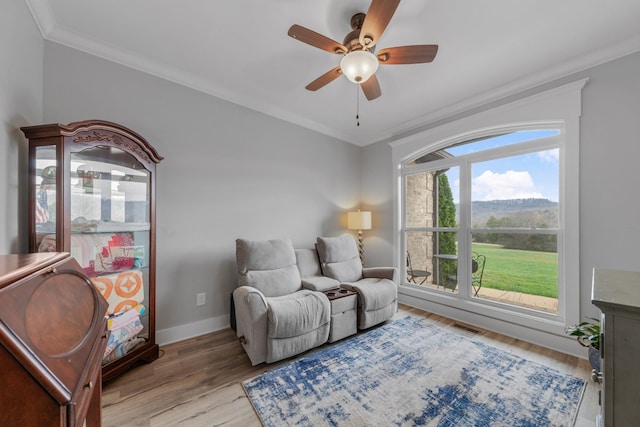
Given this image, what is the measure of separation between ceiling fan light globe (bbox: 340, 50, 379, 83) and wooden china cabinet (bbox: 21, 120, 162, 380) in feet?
5.67

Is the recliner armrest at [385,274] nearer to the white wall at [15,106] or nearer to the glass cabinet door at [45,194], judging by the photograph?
the glass cabinet door at [45,194]

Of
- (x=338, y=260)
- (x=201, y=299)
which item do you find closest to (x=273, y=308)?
(x=201, y=299)

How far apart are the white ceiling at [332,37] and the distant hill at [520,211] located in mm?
1180

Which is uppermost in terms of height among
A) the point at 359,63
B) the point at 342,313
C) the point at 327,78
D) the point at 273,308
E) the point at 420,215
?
the point at 327,78

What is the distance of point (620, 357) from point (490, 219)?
2.39 m

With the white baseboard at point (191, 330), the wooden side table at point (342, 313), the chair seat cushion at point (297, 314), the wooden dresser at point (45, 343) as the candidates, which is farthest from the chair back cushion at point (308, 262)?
the wooden dresser at point (45, 343)

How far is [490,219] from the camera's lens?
114 inches

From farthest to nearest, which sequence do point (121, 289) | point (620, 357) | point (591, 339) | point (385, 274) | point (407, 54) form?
point (385, 274), point (121, 289), point (407, 54), point (591, 339), point (620, 357)

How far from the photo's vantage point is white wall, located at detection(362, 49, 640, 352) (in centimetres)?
200

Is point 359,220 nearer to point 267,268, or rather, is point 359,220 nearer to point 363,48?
point 267,268

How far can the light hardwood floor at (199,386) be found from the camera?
59.2 inches

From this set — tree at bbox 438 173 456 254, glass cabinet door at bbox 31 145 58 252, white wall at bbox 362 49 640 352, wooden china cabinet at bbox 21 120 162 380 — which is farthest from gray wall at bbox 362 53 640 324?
glass cabinet door at bbox 31 145 58 252

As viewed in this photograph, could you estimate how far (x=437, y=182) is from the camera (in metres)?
3.43

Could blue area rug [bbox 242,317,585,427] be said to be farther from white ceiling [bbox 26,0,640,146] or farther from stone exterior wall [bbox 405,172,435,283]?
white ceiling [bbox 26,0,640,146]
